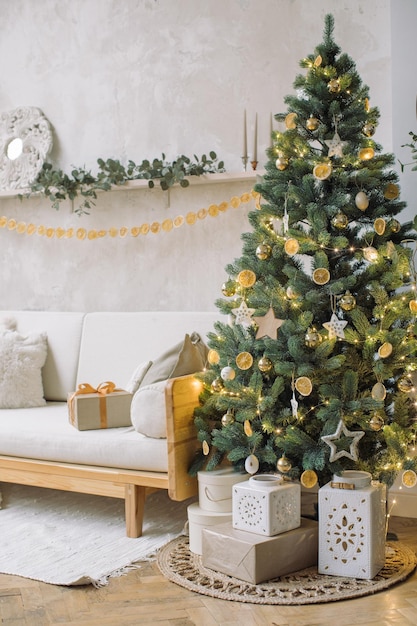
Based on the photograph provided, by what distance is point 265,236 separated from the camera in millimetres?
2859

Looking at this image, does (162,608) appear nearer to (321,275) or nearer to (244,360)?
(244,360)

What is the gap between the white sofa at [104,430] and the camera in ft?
9.59

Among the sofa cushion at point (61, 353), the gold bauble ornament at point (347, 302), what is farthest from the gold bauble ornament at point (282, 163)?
the sofa cushion at point (61, 353)

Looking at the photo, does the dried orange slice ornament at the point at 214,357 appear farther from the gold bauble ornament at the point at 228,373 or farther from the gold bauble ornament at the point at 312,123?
the gold bauble ornament at the point at 312,123

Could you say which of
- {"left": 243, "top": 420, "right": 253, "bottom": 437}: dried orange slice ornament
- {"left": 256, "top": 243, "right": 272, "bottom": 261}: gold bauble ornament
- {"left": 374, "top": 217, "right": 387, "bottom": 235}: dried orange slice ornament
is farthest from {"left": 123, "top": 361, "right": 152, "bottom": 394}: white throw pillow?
{"left": 374, "top": 217, "right": 387, "bottom": 235}: dried orange slice ornament

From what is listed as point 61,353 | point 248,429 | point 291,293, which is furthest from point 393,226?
point 61,353

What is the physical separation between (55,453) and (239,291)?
1013 mm

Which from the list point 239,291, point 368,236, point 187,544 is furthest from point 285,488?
point 368,236

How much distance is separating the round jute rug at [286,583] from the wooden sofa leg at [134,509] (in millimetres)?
259

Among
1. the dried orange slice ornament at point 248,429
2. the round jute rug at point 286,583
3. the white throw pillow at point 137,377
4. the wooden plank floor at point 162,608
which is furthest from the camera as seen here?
the white throw pillow at point 137,377

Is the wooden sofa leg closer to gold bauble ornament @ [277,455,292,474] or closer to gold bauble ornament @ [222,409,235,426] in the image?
gold bauble ornament @ [222,409,235,426]

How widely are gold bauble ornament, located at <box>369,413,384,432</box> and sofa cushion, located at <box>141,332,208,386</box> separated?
0.77 meters

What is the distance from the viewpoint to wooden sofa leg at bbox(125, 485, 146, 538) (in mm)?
2990

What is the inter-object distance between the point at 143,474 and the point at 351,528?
83 cm
